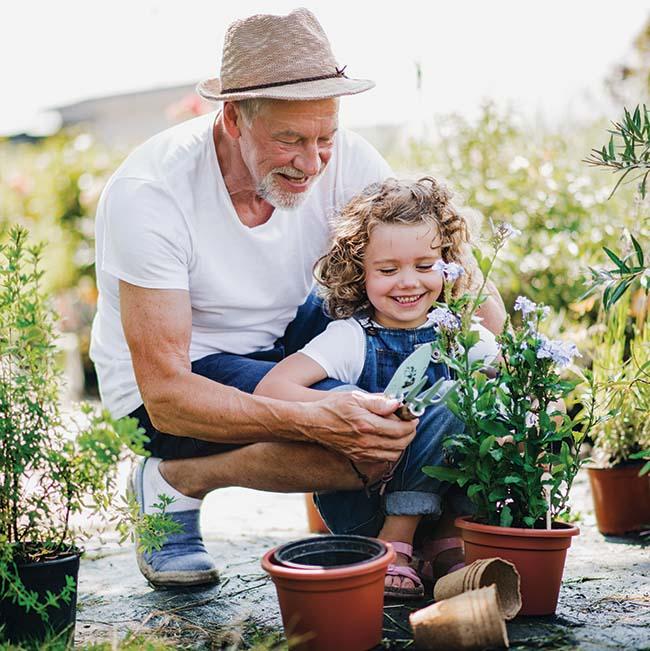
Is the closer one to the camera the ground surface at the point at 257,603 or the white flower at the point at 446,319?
the ground surface at the point at 257,603

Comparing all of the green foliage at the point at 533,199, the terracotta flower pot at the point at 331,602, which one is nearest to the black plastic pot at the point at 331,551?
the terracotta flower pot at the point at 331,602

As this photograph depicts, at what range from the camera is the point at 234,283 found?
2.69 m

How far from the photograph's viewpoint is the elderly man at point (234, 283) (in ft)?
7.72

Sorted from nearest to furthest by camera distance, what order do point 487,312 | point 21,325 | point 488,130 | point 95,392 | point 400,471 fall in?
point 21,325 → point 400,471 → point 487,312 → point 488,130 → point 95,392

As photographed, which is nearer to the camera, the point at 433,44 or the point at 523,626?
the point at 523,626

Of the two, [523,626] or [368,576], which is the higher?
[368,576]

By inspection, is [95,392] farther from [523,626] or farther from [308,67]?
[523,626]

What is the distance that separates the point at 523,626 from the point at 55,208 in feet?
19.8

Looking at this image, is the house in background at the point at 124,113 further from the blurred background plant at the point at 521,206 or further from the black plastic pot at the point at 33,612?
the black plastic pot at the point at 33,612

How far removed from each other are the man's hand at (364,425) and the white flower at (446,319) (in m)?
0.22

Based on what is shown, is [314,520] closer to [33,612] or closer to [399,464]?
A: [399,464]

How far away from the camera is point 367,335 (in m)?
2.56

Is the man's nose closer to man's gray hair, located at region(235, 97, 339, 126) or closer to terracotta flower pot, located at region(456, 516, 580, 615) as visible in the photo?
man's gray hair, located at region(235, 97, 339, 126)

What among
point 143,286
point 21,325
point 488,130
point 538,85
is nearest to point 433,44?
point 488,130
